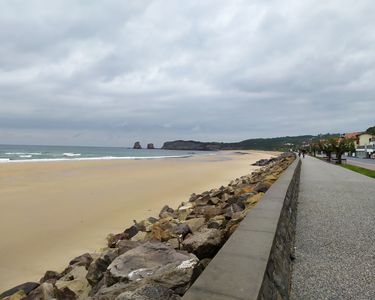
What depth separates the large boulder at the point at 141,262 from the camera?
3.12m

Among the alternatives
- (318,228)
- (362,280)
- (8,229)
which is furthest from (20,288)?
(318,228)

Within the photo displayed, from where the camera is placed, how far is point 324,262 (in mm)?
3891

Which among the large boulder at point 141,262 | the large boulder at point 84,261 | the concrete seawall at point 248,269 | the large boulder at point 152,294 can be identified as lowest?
the large boulder at point 84,261

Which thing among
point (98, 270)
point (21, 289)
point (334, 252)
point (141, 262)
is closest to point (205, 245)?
point (141, 262)

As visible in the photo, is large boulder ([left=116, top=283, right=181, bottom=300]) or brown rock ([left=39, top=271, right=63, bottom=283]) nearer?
large boulder ([left=116, top=283, right=181, bottom=300])

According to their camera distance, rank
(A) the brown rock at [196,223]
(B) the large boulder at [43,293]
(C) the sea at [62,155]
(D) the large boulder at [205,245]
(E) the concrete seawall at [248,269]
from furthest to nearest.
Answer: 1. (C) the sea at [62,155]
2. (A) the brown rock at [196,223]
3. (B) the large boulder at [43,293]
4. (D) the large boulder at [205,245]
5. (E) the concrete seawall at [248,269]

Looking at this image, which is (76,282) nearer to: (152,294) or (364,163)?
(152,294)

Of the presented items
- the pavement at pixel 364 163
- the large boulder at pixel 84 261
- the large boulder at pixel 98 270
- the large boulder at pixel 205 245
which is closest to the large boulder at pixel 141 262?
the large boulder at pixel 205 245

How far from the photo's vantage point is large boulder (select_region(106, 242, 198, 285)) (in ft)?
10.2

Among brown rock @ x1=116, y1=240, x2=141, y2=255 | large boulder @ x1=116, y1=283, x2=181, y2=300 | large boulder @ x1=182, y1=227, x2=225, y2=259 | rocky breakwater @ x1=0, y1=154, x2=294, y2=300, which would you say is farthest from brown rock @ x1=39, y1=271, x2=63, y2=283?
large boulder @ x1=116, y1=283, x2=181, y2=300

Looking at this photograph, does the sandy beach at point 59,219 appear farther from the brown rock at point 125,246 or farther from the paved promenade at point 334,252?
the paved promenade at point 334,252

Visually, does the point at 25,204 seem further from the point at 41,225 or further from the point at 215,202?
the point at 215,202

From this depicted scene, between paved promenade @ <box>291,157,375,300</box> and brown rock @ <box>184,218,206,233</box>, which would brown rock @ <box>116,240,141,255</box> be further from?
paved promenade @ <box>291,157,375,300</box>

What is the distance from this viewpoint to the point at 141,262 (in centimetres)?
337
